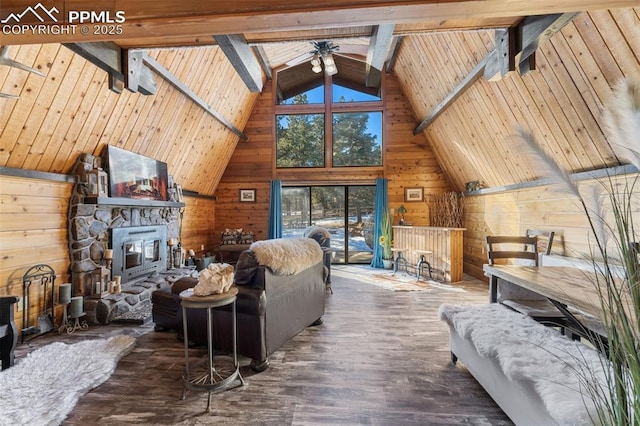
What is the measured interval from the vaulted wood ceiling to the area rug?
1944mm

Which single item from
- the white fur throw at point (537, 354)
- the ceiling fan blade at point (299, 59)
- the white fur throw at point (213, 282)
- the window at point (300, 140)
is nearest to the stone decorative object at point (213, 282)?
the white fur throw at point (213, 282)

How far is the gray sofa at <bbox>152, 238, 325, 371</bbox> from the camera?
2379mm

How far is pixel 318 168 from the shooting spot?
7203 millimetres

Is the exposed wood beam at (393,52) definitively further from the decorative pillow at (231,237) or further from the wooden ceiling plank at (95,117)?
the decorative pillow at (231,237)

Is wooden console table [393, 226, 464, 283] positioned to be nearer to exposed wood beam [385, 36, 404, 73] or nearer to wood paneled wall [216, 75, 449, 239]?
wood paneled wall [216, 75, 449, 239]

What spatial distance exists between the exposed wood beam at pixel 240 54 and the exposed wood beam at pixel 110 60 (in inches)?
39.1

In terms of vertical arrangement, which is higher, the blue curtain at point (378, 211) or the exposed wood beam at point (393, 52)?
the exposed wood beam at point (393, 52)

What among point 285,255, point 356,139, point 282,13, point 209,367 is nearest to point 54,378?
point 209,367

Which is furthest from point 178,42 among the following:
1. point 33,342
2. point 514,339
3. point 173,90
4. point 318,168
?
point 318,168

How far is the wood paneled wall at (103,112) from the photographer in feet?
8.96

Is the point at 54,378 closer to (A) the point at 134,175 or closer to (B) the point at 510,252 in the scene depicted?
(A) the point at 134,175

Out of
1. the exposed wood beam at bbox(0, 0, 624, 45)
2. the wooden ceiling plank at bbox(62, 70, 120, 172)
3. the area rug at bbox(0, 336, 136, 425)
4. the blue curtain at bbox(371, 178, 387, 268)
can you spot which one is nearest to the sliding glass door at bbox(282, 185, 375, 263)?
the blue curtain at bbox(371, 178, 387, 268)

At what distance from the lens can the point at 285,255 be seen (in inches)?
103

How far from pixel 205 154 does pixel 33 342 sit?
411 cm
